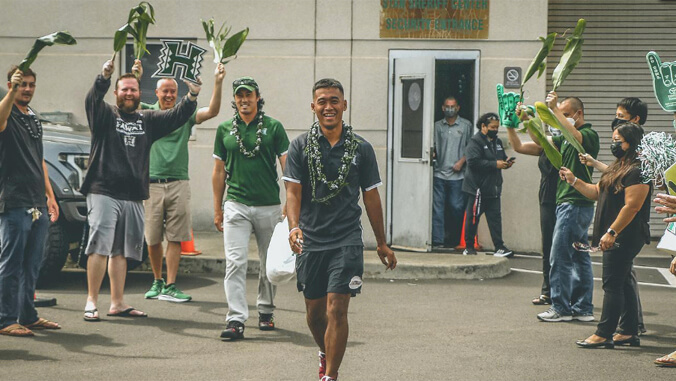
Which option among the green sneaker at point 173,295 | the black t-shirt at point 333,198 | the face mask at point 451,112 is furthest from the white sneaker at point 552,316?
the face mask at point 451,112

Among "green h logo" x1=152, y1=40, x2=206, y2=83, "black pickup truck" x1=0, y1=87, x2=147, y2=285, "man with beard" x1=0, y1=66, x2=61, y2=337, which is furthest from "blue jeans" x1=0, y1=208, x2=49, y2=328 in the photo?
"green h logo" x1=152, y1=40, x2=206, y2=83

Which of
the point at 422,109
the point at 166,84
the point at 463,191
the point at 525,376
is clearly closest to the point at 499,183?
the point at 463,191

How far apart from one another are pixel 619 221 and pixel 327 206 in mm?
2487

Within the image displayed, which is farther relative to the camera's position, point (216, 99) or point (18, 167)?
point (216, 99)

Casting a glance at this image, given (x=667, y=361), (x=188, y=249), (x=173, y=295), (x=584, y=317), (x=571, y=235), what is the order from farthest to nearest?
(x=188, y=249) → (x=173, y=295) → (x=584, y=317) → (x=571, y=235) → (x=667, y=361)

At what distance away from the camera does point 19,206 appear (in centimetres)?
764

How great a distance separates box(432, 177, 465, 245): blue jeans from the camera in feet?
45.6

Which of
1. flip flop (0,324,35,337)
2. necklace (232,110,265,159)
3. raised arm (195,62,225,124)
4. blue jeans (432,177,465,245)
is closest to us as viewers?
flip flop (0,324,35,337)

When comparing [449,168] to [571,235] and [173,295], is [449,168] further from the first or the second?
[173,295]

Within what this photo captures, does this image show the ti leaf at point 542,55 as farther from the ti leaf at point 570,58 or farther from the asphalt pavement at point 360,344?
the asphalt pavement at point 360,344

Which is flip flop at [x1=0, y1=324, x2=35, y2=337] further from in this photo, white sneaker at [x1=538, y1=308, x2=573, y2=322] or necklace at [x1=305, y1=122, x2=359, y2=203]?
white sneaker at [x1=538, y1=308, x2=573, y2=322]

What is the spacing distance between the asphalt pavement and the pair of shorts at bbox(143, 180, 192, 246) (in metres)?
0.65

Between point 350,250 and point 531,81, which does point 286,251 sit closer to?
point 350,250

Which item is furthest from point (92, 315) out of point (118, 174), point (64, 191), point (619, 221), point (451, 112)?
point (451, 112)
